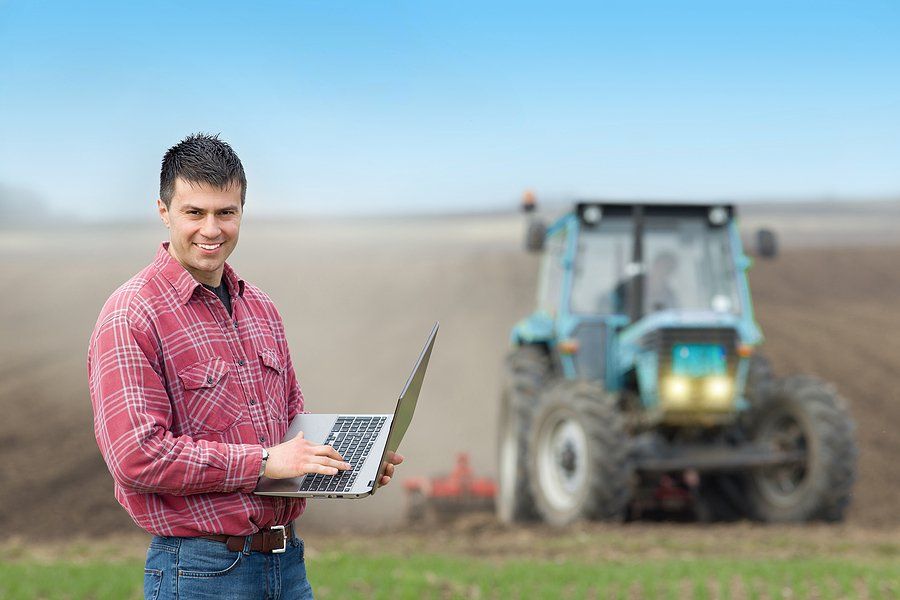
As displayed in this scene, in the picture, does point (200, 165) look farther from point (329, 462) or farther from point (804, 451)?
point (804, 451)

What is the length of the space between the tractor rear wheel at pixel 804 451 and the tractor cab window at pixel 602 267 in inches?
59.9

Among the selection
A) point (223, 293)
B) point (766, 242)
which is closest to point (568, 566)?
point (766, 242)

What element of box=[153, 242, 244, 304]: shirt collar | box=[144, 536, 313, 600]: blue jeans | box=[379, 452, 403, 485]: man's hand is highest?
box=[153, 242, 244, 304]: shirt collar

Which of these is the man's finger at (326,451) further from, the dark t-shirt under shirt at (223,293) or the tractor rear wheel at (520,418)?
the tractor rear wheel at (520,418)

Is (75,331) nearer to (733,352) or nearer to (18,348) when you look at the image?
(18,348)

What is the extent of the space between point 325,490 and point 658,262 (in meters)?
6.61

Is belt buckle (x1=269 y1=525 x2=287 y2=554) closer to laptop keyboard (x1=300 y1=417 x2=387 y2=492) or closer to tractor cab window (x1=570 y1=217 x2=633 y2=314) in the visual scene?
laptop keyboard (x1=300 y1=417 x2=387 y2=492)

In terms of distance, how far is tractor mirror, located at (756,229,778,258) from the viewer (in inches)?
314

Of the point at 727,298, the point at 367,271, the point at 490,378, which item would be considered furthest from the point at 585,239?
the point at 367,271

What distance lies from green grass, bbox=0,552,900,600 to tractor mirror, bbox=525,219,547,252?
281cm

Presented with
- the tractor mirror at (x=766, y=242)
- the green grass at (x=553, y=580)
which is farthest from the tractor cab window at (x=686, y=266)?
the green grass at (x=553, y=580)

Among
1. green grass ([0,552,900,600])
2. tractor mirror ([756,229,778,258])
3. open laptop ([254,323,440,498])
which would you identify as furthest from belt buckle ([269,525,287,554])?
tractor mirror ([756,229,778,258])

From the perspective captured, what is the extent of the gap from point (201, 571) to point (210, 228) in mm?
770

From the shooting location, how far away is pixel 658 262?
8.41 m
